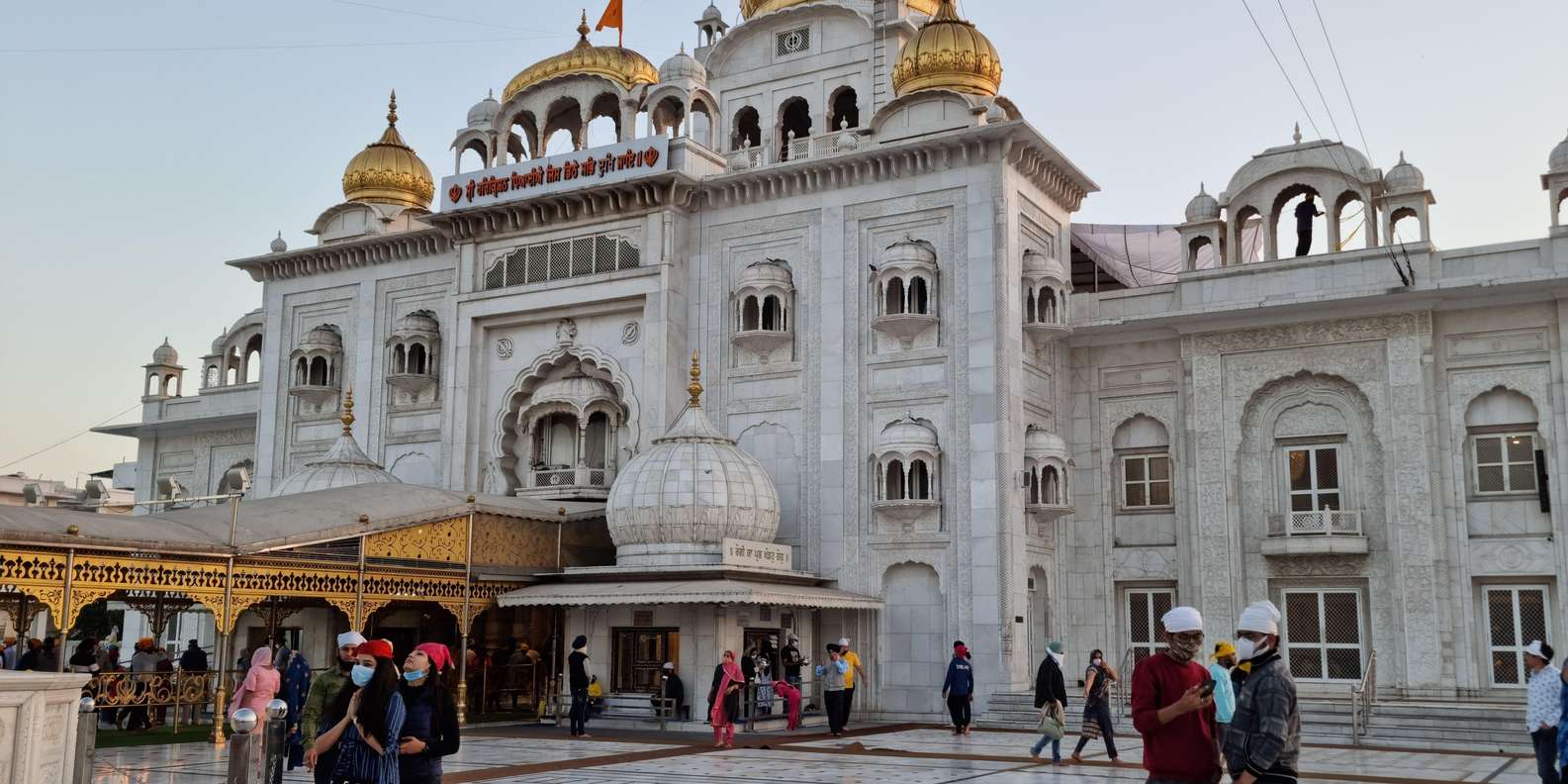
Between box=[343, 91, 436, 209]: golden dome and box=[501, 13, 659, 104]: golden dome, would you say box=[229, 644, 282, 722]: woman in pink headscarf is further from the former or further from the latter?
box=[343, 91, 436, 209]: golden dome

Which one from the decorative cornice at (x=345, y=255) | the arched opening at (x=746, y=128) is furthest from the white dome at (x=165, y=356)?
the arched opening at (x=746, y=128)

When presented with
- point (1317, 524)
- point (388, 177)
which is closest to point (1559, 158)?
point (1317, 524)

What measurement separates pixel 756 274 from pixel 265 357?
43.2 feet

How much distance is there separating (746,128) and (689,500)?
1099 centimetres

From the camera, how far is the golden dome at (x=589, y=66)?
28500mm

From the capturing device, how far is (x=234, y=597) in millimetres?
18203

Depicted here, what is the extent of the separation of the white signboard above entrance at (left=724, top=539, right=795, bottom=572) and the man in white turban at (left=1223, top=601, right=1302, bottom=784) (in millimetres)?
14830

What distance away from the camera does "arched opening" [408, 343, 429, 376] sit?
95.6ft

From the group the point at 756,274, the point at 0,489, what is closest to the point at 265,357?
the point at 756,274


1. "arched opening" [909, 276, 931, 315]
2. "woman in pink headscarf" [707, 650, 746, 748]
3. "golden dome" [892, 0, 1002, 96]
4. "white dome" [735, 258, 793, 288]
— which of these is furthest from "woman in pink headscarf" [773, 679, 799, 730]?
"golden dome" [892, 0, 1002, 96]

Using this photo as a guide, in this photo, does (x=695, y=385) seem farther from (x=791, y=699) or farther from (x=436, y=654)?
(x=436, y=654)

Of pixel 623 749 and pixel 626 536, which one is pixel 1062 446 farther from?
pixel 623 749

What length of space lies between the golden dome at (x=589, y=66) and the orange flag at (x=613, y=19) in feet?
1.55

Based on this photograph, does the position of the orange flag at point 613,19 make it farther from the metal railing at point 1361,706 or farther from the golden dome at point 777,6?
the metal railing at point 1361,706
